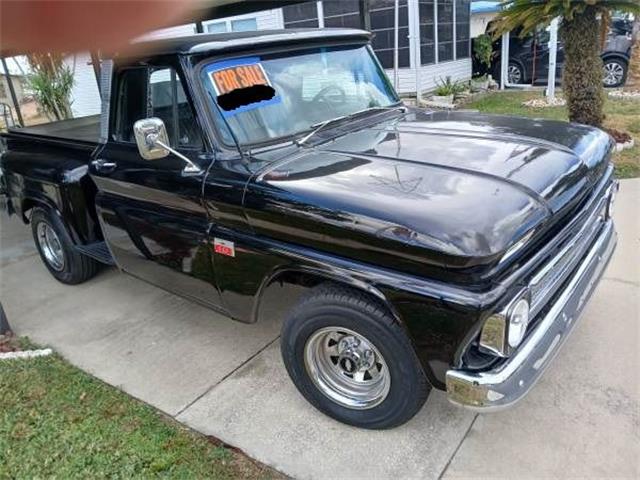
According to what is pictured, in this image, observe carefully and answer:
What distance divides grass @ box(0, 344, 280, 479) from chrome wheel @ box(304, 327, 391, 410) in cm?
55

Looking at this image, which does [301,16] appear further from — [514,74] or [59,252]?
[59,252]

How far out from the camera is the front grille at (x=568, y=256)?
254cm

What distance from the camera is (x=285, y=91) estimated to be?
3352 mm

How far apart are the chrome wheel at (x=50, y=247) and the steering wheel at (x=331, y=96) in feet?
9.47

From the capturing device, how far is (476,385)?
2.29 meters

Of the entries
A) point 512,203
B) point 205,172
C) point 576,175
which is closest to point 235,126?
point 205,172

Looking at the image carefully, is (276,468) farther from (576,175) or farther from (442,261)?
(576,175)

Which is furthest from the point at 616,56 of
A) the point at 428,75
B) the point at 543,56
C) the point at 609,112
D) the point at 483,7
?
the point at 428,75

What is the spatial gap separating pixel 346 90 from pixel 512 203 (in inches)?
69.7

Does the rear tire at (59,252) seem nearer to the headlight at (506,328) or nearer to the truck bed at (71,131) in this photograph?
the truck bed at (71,131)

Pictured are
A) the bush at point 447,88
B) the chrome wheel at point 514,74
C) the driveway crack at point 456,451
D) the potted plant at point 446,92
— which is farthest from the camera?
the chrome wheel at point 514,74

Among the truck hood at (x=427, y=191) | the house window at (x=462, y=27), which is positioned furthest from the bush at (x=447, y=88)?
the truck hood at (x=427, y=191)


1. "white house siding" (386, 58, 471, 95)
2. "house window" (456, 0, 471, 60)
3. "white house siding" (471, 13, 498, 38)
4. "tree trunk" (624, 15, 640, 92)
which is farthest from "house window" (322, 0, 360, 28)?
"tree trunk" (624, 15, 640, 92)

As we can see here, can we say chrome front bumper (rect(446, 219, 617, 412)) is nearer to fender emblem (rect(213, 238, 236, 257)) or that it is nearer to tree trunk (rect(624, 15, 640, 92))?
fender emblem (rect(213, 238, 236, 257))
